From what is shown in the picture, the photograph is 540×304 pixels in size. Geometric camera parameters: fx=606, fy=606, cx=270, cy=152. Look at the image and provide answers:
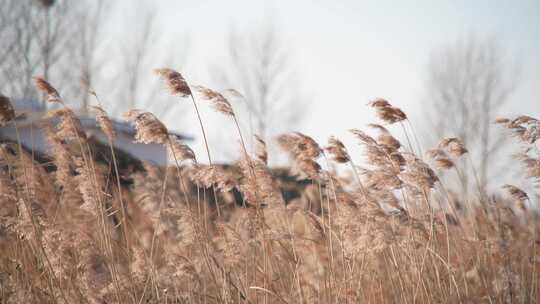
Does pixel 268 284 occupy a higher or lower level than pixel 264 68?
lower

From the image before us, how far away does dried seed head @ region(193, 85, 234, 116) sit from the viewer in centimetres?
300

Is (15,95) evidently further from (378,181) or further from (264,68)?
(378,181)

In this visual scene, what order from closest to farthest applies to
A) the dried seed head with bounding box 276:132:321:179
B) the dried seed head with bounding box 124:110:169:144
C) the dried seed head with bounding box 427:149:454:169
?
the dried seed head with bounding box 124:110:169:144, the dried seed head with bounding box 276:132:321:179, the dried seed head with bounding box 427:149:454:169

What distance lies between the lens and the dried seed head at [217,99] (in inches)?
118

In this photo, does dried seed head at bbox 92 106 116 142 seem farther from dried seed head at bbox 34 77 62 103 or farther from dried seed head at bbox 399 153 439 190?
dried seed head at bbox 399 153 439 190

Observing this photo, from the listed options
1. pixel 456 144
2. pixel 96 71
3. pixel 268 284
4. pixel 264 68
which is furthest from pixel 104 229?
pixel 264 68

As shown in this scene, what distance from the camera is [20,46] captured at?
20234mm

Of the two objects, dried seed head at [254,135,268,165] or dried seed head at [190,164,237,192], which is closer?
dried seed head at [190,164,237,192]

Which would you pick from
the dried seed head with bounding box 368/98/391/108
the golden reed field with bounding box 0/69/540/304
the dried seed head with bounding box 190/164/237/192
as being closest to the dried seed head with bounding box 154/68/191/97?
the golden reed field with bounding box 0/69/540/304

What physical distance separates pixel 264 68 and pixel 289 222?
82.2 ft

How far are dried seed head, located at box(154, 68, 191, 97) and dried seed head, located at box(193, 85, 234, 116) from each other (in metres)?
0.07

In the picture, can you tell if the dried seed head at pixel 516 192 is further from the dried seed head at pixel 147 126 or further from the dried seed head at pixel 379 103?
the dried seed head at pixel 147 126

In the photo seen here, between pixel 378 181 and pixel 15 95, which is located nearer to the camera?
pixel 378 181

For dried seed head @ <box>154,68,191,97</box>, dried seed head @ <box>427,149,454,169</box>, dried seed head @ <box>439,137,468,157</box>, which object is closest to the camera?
dried seed head @ <box>154,68,191,97</box>
